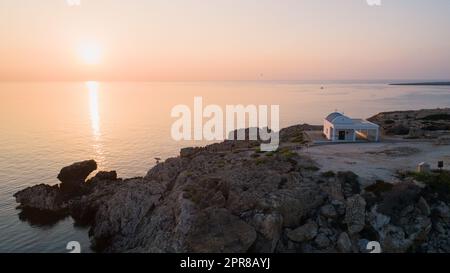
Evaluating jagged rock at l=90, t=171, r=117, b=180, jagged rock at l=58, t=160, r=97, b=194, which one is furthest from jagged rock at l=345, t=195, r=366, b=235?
jagged rock at l=58, t=160, r=97, b=194

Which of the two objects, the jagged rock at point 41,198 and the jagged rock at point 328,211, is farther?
the jagged rock at point 41,198

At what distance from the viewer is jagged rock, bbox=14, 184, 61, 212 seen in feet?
143

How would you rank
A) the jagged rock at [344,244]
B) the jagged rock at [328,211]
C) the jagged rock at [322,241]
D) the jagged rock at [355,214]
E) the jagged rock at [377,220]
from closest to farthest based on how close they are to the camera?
the jagged rock at [344,244] < the jagged rock at [322,241] < the jagged rock at [355,214] < the jagged rock at [377,220] < the jagged rock at [328,211]

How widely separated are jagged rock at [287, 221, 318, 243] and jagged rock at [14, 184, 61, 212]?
96.5ft

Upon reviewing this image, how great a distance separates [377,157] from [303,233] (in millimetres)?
17926

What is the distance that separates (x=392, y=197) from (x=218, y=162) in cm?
1973

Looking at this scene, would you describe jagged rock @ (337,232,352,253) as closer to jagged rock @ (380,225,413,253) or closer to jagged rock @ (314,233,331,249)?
jagged rock @ (314,233,331,249)

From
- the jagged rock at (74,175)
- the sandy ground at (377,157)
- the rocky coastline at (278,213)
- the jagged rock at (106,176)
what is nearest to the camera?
the rocky coastline at (278,213)

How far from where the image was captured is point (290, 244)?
26047mm

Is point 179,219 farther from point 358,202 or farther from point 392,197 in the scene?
point 392,197

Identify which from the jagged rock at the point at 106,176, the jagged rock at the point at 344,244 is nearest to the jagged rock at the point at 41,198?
the jagged rock at the point at 106,176

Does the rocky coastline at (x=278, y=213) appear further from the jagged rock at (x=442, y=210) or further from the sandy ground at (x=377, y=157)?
the sandy ground at (x=377, y=157)

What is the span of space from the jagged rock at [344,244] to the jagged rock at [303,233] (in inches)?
68.6

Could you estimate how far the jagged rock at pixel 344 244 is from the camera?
25.3 metres
